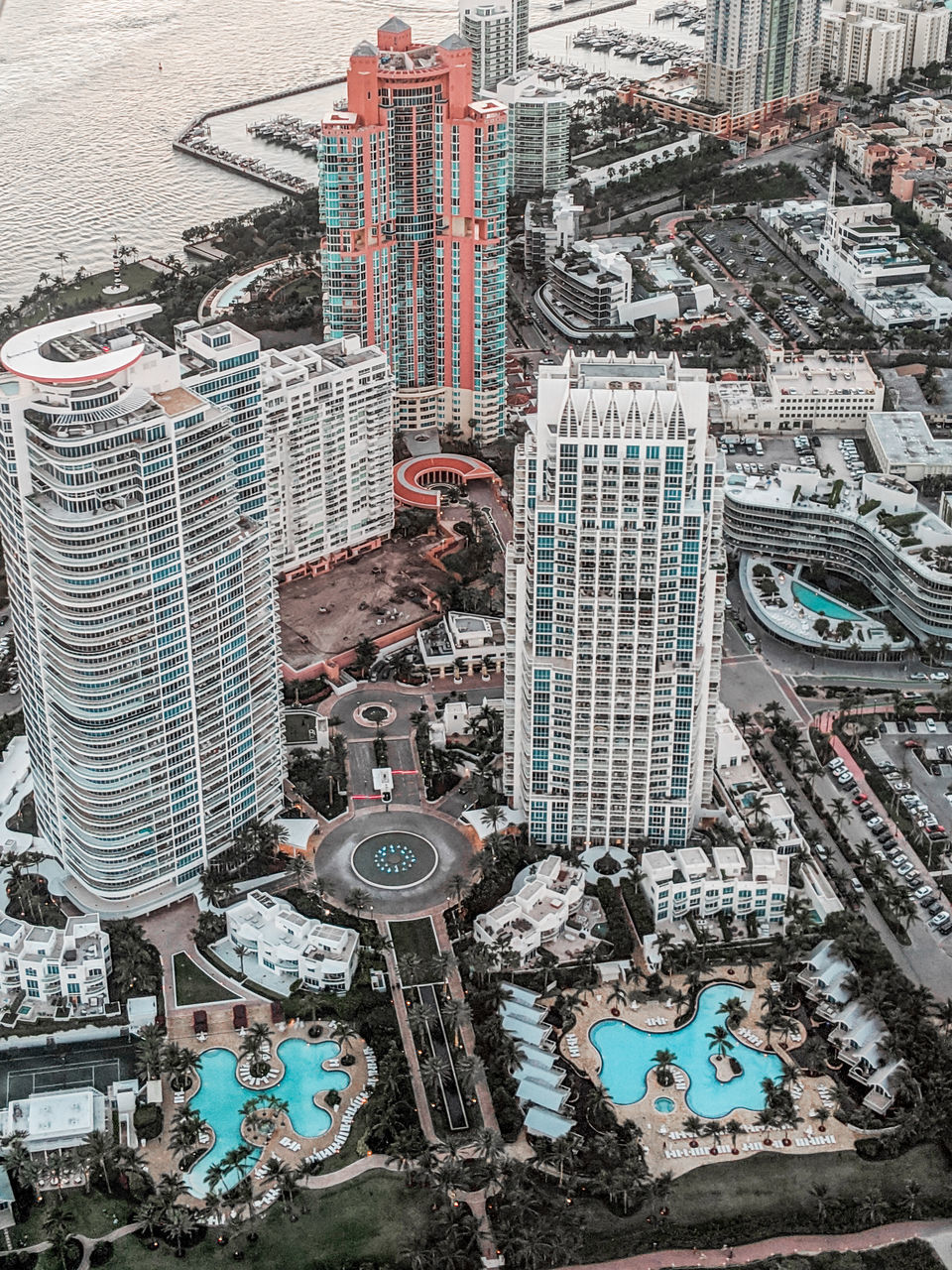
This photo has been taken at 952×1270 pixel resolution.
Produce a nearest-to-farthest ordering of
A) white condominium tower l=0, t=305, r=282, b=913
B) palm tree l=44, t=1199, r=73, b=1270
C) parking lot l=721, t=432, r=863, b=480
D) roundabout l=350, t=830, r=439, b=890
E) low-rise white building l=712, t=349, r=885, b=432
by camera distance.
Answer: palm tree l=44, t=1199, r=73, b=1270
white condominium tower l=0, t=305, r=282, b=913
roundabout l=350, t=830, r=439, b=890
parking lot l=721, t=432, r=863, b=480
low-rise white building l=712, t=349, r=885, b=432

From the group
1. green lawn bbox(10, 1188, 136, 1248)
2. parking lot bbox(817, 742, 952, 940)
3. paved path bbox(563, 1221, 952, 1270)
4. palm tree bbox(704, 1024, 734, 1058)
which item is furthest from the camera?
parking lot bbox(817, 742, 952, 940)

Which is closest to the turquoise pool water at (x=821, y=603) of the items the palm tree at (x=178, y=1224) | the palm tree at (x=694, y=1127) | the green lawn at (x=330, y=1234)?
the palm tree at (x=694, y=1127)

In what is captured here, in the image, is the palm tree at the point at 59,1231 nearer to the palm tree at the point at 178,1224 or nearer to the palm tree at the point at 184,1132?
the palm tree at the point at 178,1224

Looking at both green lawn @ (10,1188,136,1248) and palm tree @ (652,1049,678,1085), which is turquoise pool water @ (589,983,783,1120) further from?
green lawn @ (10,1188,136,1248)

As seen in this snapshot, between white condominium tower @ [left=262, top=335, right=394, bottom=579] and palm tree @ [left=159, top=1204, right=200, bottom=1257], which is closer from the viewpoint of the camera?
palm tree @ [left=159, top=1204, right=200, bottom=1257]

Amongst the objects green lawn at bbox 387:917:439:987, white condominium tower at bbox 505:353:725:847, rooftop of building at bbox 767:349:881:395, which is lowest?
green lawn at bbox 387:917:439:987

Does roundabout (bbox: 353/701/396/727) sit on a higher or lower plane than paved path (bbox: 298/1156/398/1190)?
higher

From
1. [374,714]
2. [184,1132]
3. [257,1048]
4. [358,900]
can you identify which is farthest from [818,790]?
[184,1132]

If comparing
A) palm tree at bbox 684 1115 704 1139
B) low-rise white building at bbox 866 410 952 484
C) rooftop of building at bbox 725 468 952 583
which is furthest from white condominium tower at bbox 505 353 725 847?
low-rise white building at bbox 866 410 952 484
